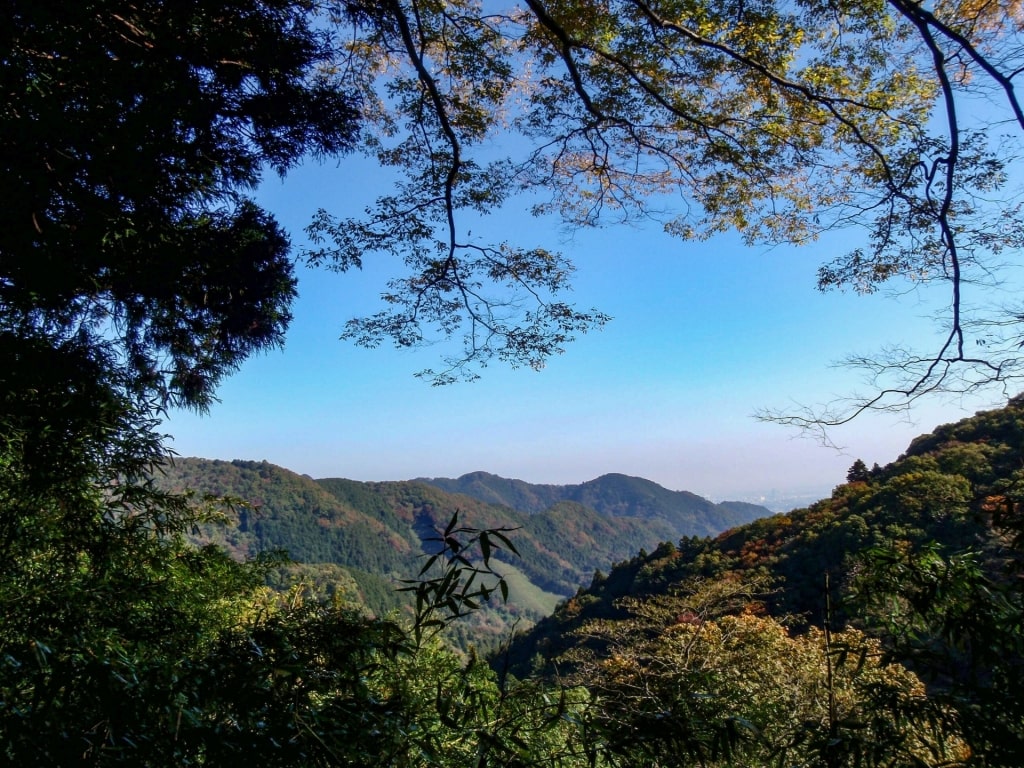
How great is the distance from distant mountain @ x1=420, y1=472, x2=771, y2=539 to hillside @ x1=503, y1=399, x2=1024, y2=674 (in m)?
136

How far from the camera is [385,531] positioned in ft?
304

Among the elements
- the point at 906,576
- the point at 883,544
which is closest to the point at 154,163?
the point at 906,576

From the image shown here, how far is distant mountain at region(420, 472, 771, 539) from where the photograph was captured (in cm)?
15425

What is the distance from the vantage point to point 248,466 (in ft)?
243

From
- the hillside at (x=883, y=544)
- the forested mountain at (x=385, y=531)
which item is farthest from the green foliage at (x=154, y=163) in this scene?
the forested mountain at (x=385, y=531)

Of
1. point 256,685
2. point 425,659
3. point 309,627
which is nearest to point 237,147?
point 309,627

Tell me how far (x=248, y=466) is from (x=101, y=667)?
8377cm

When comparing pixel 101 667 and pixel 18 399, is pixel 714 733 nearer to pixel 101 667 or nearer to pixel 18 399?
pixel 101 667

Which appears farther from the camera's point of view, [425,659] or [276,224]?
[425,659]

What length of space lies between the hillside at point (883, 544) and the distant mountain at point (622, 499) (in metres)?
136

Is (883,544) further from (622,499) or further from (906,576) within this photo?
(622,499)

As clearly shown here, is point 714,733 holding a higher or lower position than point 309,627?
lower

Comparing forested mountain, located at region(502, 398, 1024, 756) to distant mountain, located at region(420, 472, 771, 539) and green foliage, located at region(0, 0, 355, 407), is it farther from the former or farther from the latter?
distant mountain, located at region(420, 472, 771, 539)

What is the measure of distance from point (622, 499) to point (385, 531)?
105m
